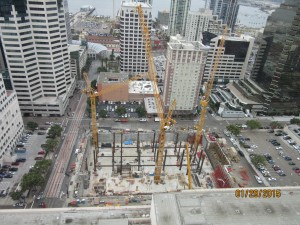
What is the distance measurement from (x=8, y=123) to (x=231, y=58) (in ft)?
329

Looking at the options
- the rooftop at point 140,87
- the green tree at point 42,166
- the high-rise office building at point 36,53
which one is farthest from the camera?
the rooftop at point 140,87

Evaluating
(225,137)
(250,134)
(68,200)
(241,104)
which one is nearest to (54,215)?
(68,200)

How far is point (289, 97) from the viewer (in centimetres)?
9775

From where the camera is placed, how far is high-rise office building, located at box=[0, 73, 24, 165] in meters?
66.4

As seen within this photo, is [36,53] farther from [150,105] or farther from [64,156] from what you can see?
[150,105]

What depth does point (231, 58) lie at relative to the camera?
402 feet

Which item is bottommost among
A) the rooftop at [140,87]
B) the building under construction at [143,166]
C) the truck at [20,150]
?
the building under construction at [143,166]

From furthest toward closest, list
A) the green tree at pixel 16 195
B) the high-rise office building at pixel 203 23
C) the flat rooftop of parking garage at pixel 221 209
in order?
1. the high-rise office building at pixel 203 23
2. the green tree at pixel 16 195
3. the flat rooftop of parking garage at pixel 221 209

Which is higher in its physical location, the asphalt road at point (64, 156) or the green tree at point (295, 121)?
the green tree at point (295, 121)

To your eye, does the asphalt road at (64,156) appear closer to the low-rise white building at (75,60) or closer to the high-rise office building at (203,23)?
the low-rise white building at (75,60)

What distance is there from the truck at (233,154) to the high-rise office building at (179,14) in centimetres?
13640

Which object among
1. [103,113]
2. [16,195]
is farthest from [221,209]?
[103,113]
